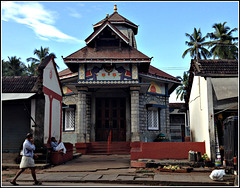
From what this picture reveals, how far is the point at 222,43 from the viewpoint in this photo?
121ft

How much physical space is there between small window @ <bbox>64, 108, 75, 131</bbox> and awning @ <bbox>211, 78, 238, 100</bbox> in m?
11.3

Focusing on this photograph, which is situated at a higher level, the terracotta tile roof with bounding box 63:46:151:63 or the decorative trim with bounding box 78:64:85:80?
the terracotta tile roof with bounding box 63:46:151:63

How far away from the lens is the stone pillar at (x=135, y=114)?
58.4ft

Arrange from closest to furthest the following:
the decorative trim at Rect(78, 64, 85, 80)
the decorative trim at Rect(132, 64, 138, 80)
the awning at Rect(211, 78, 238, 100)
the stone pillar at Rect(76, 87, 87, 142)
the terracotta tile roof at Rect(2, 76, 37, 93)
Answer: the awning at Rect(211, 78, 238, 100)
the terracotta tile roof at Rect(2, 76, 37, 93)
the stone pillar at Rect(76, 87, 87, 142)
the decorative trim at Rect(132, 64, 138, 80)
the decorative trim at Rect(78, 64, 85, 80)

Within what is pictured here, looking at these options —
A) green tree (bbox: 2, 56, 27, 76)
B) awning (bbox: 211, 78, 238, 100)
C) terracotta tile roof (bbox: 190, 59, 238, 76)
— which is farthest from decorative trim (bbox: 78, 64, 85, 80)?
green tree (bbox: 2, 56, 27, 76)

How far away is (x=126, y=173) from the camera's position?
10766 millimetres

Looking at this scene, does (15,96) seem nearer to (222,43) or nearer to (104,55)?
(104,55)

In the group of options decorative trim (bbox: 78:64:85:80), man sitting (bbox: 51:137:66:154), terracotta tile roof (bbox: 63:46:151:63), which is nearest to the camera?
man sitting (bbox: 51:137:66:154)

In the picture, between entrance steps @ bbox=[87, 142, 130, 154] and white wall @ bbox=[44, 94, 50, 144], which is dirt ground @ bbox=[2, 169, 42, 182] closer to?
white wall @ bbox=[44, 94, 50, 144]

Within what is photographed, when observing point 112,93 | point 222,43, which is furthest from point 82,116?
point 222,43

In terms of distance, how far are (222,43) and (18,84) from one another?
29.9m

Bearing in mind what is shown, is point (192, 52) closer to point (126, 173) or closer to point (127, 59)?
point (127, 59)

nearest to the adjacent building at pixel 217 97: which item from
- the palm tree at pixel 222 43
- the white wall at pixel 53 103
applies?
the white wall at pixel 53 103

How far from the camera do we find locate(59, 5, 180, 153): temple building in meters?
18.2
